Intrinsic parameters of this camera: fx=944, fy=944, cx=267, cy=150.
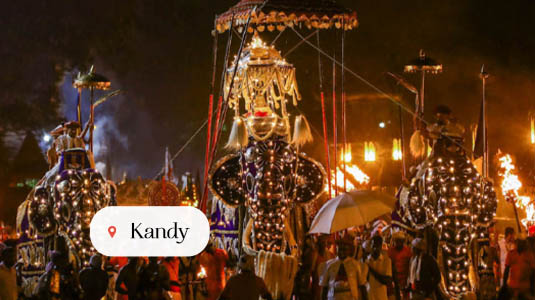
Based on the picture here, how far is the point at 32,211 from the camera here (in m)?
13.5

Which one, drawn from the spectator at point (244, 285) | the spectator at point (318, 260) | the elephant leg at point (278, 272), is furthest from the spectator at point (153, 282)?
the spectator at point (318, 260)

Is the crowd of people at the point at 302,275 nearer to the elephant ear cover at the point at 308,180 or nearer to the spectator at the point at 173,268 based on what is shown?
the spectator at the point at 173,268

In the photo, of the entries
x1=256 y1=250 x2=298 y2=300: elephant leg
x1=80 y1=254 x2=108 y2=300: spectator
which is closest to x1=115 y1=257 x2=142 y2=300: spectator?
x1=80 y1=254 x2=108 y2=300: spectator

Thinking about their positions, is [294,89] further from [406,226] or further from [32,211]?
[32,211]

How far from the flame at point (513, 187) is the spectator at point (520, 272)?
26.3 ft

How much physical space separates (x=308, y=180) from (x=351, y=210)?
5104 mm

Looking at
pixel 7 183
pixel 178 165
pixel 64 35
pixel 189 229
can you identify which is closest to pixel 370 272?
pixel 189 229

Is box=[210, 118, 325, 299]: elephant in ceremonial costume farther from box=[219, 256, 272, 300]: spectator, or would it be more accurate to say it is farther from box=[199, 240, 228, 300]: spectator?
box=[219, 256, 272, 300]: spectator

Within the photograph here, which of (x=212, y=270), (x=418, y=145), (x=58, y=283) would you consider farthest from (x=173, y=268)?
(x=418, y=145)

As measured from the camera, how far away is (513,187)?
23531 millimetres

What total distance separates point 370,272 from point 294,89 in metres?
6.26

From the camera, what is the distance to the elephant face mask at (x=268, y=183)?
14953 mm

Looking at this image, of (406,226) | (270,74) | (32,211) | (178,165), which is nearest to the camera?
(32,211)

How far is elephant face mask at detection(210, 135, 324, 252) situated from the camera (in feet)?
49.1
